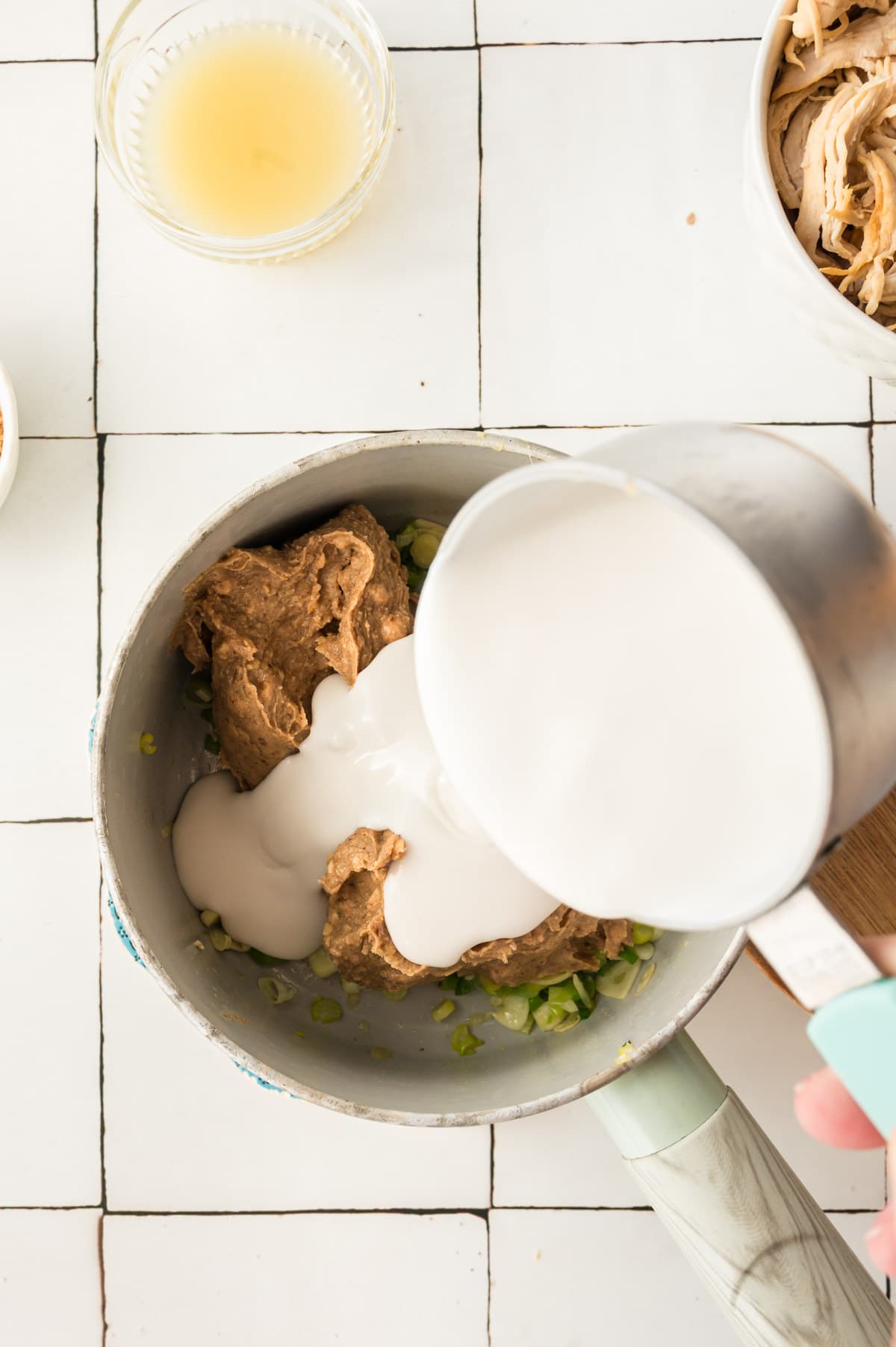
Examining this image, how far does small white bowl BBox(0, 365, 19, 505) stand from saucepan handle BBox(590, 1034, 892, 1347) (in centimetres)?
61

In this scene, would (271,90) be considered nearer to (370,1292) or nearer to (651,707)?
(651,707)

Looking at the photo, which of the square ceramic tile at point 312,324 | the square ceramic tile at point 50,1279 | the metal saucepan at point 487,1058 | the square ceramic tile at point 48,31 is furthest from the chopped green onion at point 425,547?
the square ceramic tile at point 50,1279

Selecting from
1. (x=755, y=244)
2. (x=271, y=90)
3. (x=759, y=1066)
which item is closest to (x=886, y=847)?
(x=759, y=1066)

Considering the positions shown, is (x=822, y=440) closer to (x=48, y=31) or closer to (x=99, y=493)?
(x=99, y=493)

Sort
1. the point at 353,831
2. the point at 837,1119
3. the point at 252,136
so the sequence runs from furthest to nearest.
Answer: the point at 252,136 → the point at 353,831 → the point at 837,1119

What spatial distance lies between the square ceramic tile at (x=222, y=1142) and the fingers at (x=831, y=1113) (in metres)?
0.36

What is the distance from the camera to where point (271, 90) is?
0.89 metres

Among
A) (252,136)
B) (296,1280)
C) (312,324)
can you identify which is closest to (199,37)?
(252,136)

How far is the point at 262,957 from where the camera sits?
0.82 metres

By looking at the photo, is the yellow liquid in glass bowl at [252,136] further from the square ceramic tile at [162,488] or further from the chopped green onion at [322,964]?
the chopped green onion at [322,964]

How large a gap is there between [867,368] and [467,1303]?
0.81 meters

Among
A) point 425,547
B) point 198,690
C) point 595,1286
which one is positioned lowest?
point 595,1286

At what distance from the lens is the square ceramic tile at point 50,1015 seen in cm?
90

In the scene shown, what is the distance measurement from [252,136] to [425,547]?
14.1 inches
